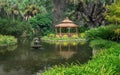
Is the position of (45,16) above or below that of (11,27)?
above

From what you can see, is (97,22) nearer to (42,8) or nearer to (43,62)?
(42,8)

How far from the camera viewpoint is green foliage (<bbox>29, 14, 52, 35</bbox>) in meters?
56.6

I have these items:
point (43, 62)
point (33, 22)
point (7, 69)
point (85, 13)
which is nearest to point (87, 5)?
point (85, 13)

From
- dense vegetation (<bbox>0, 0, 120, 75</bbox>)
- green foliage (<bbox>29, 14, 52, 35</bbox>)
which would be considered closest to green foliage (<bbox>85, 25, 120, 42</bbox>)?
dense vegetation (<bbox>0, 0, 120, 75</bbox>)

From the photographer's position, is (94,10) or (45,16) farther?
(45,16)

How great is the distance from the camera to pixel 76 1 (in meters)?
55.5

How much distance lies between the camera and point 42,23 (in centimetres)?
5678

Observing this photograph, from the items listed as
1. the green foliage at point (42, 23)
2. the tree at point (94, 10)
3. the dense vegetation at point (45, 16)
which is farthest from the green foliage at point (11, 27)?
the tree at point (94, 10)

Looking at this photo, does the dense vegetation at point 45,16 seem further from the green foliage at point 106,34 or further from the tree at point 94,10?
the green foliage at point 106,34

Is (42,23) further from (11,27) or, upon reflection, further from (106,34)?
(106,34)

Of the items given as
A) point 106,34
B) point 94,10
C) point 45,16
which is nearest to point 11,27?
point 45,16

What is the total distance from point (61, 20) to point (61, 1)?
12.8 ft

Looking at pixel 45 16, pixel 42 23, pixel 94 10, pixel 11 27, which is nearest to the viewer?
pixel 11 27

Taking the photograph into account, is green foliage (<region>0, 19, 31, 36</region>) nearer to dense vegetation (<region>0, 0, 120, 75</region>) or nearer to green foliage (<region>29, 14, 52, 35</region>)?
dense vegetation (<region>0, 0, 120, 75</region>)
